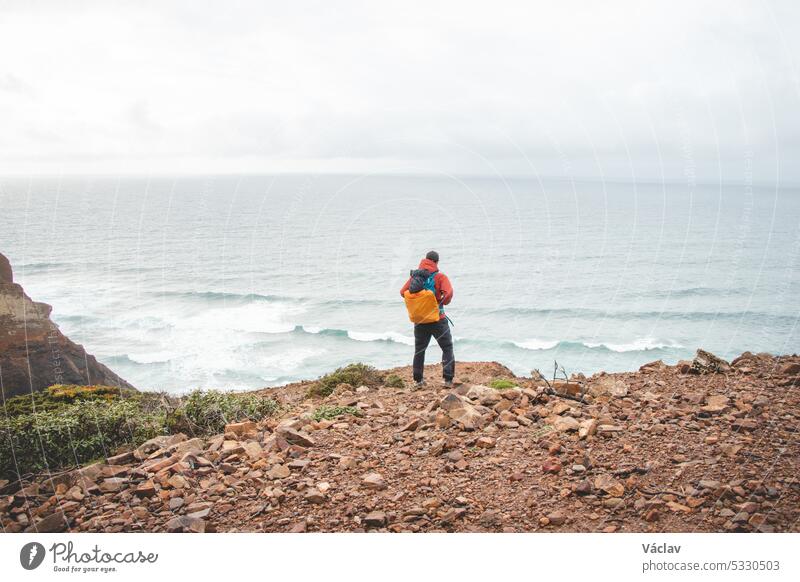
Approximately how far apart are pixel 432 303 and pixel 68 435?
17.5 feet

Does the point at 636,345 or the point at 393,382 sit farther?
the point at 636,345

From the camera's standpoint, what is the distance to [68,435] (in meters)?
6.59

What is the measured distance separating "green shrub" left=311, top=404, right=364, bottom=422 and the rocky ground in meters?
0.27

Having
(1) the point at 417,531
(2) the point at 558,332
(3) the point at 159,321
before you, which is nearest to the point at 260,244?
(3) the point at 159,321

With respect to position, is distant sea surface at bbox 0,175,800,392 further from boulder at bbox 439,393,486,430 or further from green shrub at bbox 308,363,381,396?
boulder at bbox 439,393,486,430

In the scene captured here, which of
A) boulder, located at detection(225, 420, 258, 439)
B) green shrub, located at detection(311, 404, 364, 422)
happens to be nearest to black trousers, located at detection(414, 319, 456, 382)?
green shrub, located at detection(311, 404, 364, 422)

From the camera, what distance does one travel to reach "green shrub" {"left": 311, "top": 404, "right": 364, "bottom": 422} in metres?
6.98

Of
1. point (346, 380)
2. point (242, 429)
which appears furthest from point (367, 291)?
point (242, 429)

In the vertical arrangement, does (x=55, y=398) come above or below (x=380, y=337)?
above

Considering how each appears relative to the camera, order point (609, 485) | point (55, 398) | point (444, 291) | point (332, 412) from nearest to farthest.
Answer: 1. point (609, 485)
2. point (332, 412)
3. point (444, 291)
4. point (55, 398)

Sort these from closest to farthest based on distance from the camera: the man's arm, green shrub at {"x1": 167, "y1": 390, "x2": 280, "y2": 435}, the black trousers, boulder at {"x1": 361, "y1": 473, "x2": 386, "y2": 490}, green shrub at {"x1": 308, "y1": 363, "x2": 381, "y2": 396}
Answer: boulder at {"x1": 361, "y1": 473, "x2": 386, "y2": 490}
green shrub at {"x1": 167, "y1": 390, "x2": 280, "y2": 435}
the man's arm
the black trousers
green shrub at {"x1": 308, "y1": 363, "x2": 381, "y2": 396}

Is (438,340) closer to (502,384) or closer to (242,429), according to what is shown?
(502,384)
